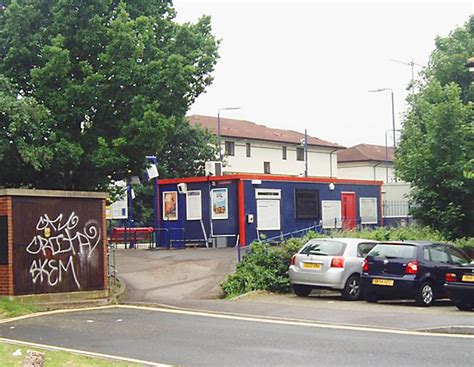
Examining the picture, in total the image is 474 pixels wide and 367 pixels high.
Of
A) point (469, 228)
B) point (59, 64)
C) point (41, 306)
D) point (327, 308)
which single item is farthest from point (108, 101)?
point (469, 228)

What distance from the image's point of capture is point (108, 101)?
21.2 meters

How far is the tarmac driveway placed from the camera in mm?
21312

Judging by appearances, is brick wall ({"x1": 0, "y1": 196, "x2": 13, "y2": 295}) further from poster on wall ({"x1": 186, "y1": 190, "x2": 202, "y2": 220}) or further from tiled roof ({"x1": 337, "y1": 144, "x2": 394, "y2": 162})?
tiled roof ({"x1": 337, "y1": 144, "x2": 394, "y2": 162})

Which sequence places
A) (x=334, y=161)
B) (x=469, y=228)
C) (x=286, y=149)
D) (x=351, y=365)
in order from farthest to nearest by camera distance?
(x=334, y=161) < (x=286, y=149) < (x=469, y=228) < (x=351, y=365)

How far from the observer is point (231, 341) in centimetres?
1262

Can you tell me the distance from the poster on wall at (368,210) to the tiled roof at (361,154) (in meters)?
49.9

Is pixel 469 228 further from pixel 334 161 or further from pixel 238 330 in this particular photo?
pixel 334 161

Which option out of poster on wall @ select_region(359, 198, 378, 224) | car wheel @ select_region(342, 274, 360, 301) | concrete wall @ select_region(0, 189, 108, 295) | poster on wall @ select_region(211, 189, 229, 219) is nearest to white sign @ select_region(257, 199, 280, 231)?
poster on wall @ select_region(211, 189, 229, 219)

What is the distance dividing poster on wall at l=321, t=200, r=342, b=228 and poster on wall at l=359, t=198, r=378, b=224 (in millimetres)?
2241

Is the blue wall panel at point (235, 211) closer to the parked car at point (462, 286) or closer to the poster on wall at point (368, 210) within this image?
the poster on wall at point (368, 210)

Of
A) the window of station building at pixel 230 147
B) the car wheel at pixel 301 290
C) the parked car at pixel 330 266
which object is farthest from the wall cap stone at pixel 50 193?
the window of station building at pixel 230 147

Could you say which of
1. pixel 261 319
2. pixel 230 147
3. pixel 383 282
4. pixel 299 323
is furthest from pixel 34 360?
pixel 230 147

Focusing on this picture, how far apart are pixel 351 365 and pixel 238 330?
3959 millimetres

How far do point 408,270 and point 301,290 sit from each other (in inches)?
121
